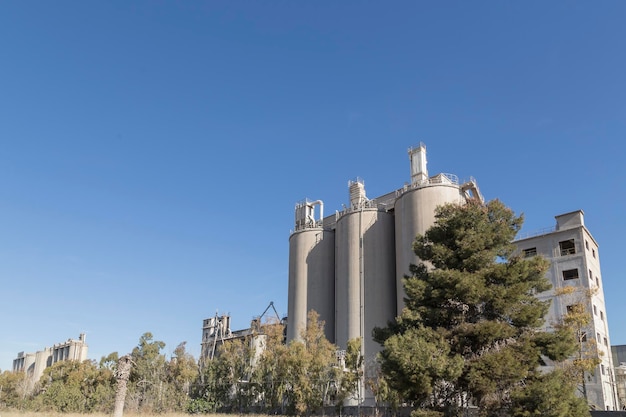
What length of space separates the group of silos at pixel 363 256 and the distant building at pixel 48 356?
170ft

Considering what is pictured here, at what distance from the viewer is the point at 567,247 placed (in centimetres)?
5038

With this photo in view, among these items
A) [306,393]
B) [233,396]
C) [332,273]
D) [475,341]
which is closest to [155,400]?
[233,396]

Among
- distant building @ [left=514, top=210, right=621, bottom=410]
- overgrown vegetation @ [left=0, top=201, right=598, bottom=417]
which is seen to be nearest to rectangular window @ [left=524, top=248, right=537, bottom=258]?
distant building @ [left=514, top=210, right=621, bottom=410]

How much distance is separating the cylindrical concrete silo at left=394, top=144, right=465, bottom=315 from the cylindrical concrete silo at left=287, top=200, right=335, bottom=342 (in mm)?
9563

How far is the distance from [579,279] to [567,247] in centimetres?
348

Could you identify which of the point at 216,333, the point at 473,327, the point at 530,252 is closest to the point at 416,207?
the point at 530,252

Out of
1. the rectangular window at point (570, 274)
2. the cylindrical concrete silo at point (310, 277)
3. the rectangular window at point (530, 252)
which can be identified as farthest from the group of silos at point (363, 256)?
the rectangular window at point (570, 274)

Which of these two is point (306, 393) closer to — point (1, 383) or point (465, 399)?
point (465, 399)

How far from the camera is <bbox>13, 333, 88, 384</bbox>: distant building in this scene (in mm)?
95250

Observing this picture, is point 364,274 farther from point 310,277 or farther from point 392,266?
point 310,277

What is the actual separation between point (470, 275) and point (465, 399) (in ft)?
18.5

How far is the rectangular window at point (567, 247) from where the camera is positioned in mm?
49938

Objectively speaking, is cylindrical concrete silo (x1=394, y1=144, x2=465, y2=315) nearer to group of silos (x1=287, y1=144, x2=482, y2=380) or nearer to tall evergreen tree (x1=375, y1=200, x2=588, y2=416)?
group of silos (x1=287, y1=144, x2=482, y2=380)

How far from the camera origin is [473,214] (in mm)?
24141
